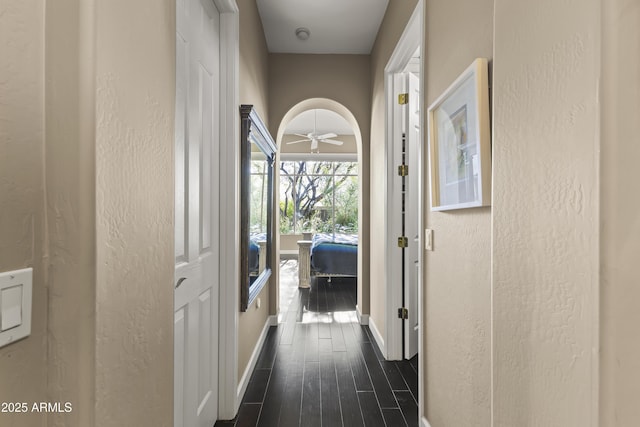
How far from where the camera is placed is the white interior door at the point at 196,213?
1.42 meters

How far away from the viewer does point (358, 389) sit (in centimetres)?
230

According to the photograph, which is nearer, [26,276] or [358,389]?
[26,276]

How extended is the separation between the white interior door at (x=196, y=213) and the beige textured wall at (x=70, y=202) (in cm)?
71

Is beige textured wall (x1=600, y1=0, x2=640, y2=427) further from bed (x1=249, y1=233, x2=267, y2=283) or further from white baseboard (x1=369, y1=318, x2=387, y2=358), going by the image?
white baseboard (x1=369, y1=318, x2=387, y2=358)

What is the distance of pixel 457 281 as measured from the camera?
4.80 ft

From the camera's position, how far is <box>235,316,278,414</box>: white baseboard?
2.13 meters

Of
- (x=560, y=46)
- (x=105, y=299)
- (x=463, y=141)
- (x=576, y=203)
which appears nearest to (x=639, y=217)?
(x=576, y=203)

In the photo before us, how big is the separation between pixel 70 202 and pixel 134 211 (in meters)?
0.19

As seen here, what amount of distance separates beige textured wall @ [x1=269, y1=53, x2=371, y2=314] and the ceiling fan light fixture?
34cm

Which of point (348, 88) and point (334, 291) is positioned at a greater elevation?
point (348, 88)

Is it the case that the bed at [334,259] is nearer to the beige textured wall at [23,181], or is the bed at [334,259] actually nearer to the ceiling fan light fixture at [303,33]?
the ceiling fan light fixture at [303,33]

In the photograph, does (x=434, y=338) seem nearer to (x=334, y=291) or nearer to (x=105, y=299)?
(x=105, y=299)

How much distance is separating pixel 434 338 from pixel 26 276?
5.56ft

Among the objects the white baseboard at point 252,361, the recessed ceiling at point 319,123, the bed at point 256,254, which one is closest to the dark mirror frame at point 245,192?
the bed at point 256,254
